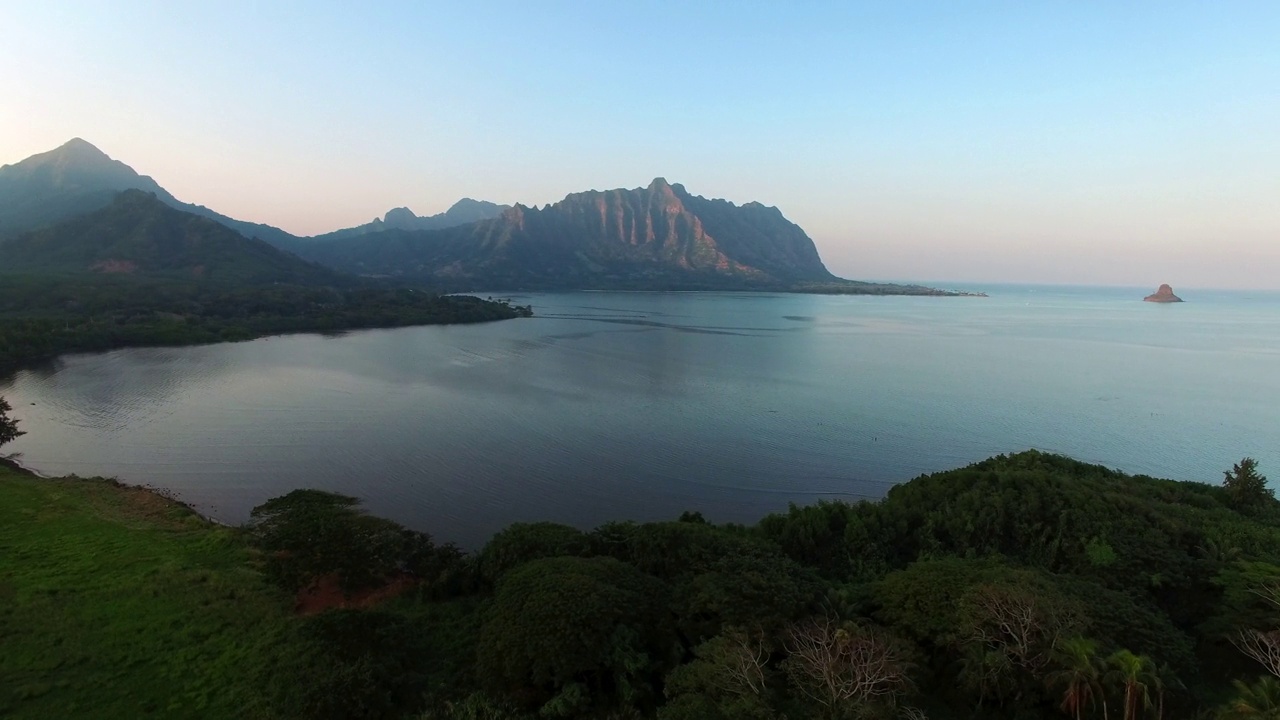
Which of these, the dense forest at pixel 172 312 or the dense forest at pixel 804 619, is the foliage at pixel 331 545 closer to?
the dense forest at pixel 804 619

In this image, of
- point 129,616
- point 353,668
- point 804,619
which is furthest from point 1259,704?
point 129,616

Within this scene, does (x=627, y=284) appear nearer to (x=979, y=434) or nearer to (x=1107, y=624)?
(x=979, y=434)

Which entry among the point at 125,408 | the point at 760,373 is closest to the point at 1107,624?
the point at 760,373

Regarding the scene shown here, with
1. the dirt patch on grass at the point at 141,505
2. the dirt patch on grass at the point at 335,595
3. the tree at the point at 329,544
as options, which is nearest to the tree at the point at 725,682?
the dirt patch on grass at the point at 335,595

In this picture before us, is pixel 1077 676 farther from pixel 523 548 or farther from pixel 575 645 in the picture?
pixel 523 548

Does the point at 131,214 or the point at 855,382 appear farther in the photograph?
the point at 131,214
